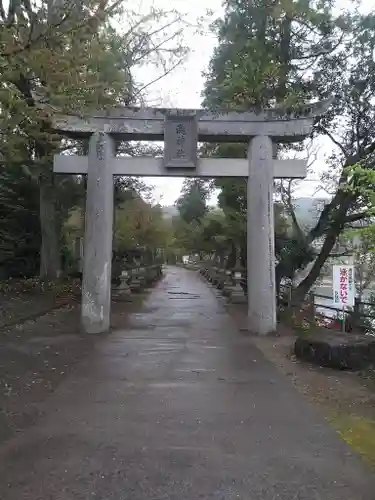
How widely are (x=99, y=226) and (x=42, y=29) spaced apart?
21.9 ft

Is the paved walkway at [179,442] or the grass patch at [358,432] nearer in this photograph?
the paved walkway at [179,442]

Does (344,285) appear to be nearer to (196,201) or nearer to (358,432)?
(358,432)

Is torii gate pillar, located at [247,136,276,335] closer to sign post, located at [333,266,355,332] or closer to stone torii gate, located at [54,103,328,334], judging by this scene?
stone torii gate, located at [54,103,328,334]

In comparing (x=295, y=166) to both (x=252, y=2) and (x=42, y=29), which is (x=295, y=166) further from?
(x=42, y=29)

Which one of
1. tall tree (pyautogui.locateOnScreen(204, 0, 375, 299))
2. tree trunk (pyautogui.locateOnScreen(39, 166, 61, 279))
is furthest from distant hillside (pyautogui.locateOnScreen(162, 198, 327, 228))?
tree trunk (pyautogui.locateOnScreen(39, 166, 61, 279))

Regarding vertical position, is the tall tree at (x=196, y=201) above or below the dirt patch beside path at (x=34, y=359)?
above

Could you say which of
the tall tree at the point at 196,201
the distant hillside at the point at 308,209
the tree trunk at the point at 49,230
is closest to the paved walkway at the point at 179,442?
the distant hillside at the point at 308,209

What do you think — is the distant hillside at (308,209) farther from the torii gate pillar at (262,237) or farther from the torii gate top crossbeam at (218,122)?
the torii gate pillar at (262,237)

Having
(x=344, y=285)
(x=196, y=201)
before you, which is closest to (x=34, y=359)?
(x=344, y=285)

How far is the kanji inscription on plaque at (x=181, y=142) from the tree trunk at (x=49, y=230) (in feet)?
26.9

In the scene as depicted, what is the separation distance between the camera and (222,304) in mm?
19922

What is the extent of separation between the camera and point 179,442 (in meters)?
4.88

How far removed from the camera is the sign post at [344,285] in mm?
9656

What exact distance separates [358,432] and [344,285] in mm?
4664
